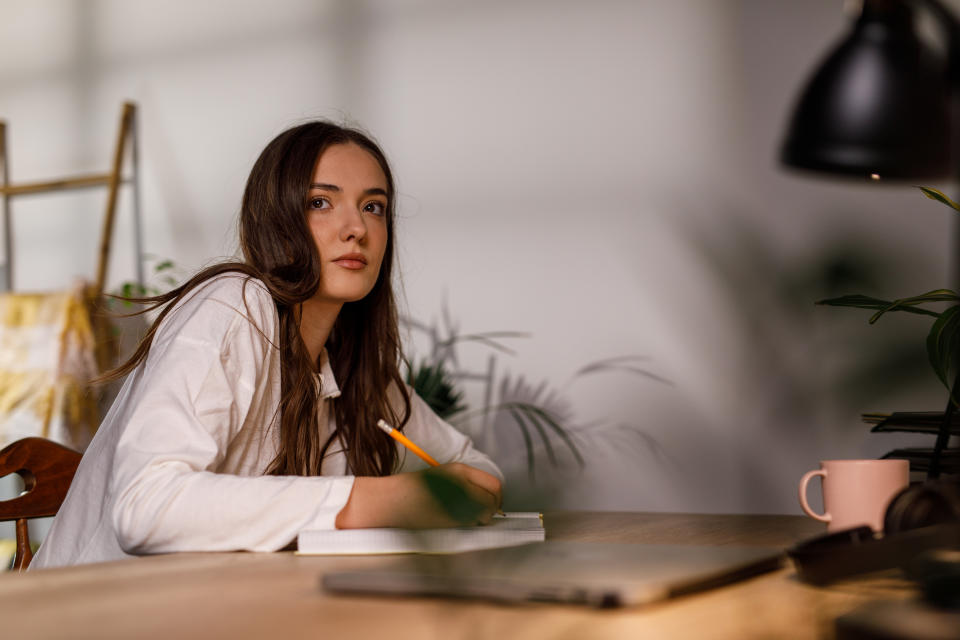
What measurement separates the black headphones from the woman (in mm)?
249

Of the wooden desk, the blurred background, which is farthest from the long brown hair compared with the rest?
the wooden desk

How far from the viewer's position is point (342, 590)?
1.98 ft

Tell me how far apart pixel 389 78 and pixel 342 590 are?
6.81 ft

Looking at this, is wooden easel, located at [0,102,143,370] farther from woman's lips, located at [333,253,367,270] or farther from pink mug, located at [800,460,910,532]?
pink mug, located at [800,460,910,532]

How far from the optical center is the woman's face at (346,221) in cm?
141

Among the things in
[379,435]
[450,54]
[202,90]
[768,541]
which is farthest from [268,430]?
[202,90]

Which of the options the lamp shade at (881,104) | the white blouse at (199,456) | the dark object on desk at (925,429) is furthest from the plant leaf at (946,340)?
the white blouse at (199,456)

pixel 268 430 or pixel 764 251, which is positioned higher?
pixel 764 251

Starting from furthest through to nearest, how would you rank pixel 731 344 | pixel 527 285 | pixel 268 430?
pixel 527 285 < pixel 731 344 < pixel 268 430

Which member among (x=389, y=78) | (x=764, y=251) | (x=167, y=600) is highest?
(x=389, y=78)

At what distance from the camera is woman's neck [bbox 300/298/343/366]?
1471 mm

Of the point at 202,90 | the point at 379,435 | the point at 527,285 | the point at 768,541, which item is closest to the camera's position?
the point at 768,541

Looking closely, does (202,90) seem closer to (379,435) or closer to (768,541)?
(379,435)

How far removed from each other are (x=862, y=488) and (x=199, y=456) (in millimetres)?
698
